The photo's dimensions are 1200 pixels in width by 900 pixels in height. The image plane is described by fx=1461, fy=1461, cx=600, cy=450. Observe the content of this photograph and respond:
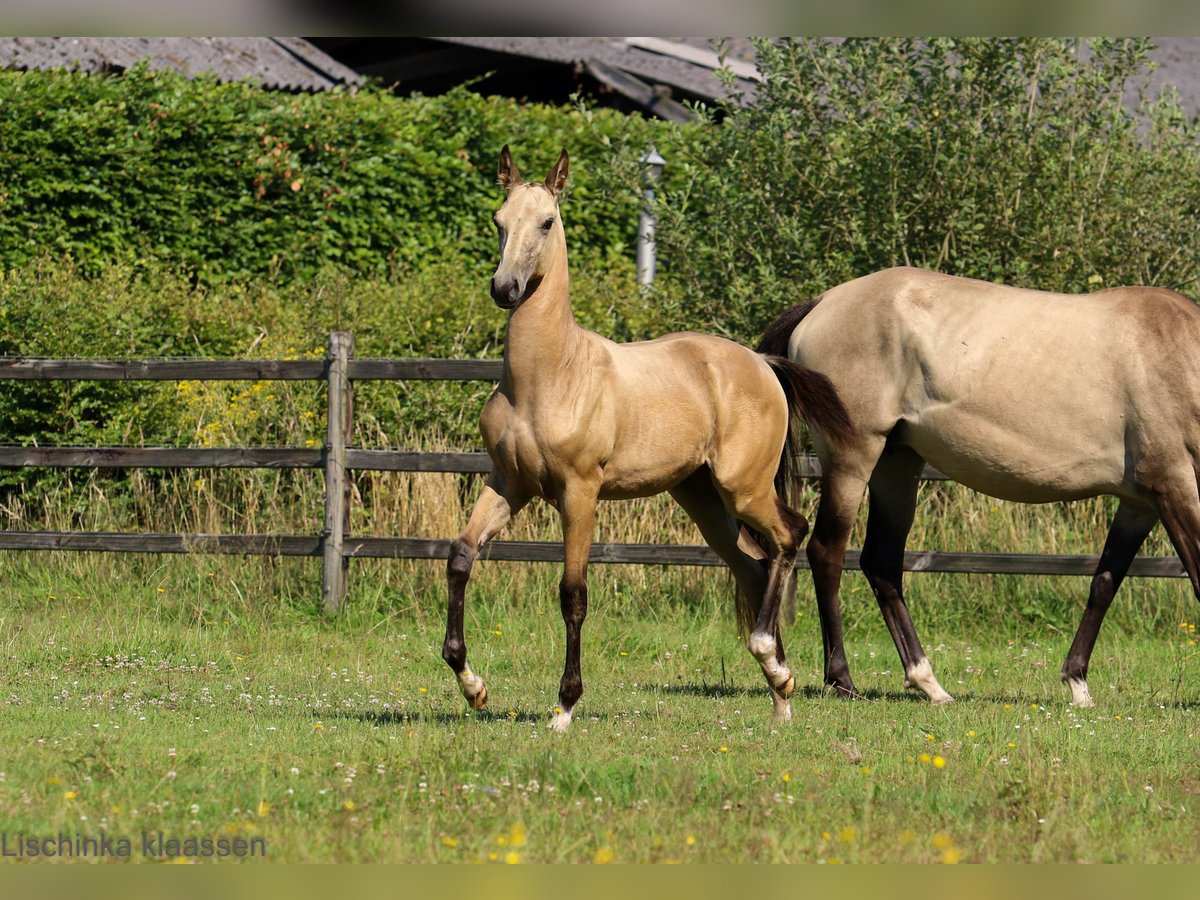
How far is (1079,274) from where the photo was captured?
1032 cm

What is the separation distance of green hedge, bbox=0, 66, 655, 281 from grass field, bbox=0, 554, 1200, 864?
4.05 meters

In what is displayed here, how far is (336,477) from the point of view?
944 cm

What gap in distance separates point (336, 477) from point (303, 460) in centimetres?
24

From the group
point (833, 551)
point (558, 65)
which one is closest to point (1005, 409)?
point (833, 551)

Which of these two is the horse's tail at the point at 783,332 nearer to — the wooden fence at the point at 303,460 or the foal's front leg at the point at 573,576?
the wooden fence at the point at 303,460

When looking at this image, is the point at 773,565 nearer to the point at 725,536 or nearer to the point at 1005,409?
the point at 725,536

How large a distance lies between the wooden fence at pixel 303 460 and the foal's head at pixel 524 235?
3.17m

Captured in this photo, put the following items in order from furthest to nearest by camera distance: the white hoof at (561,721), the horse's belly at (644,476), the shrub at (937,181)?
the shrub at (937,181)
the horse's belly at (644,476)
the white hoof at (561,721)

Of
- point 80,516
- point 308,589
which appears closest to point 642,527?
point 308,589

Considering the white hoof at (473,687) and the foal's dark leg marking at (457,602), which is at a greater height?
the foal's dark leg marking at (457,602)

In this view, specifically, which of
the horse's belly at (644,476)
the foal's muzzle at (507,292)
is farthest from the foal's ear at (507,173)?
the horse's belly at (644,476)

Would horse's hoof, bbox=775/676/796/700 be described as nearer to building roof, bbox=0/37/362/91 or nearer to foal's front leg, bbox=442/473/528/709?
foal's front leg, bbox=442/473/528/709

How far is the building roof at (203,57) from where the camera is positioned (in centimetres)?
1692

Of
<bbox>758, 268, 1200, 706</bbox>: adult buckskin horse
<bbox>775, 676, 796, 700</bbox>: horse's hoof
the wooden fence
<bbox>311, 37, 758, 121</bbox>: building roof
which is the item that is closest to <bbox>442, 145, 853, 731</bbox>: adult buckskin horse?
<bbox>775, 676, 796, 700</bbox>: horse's hoof
